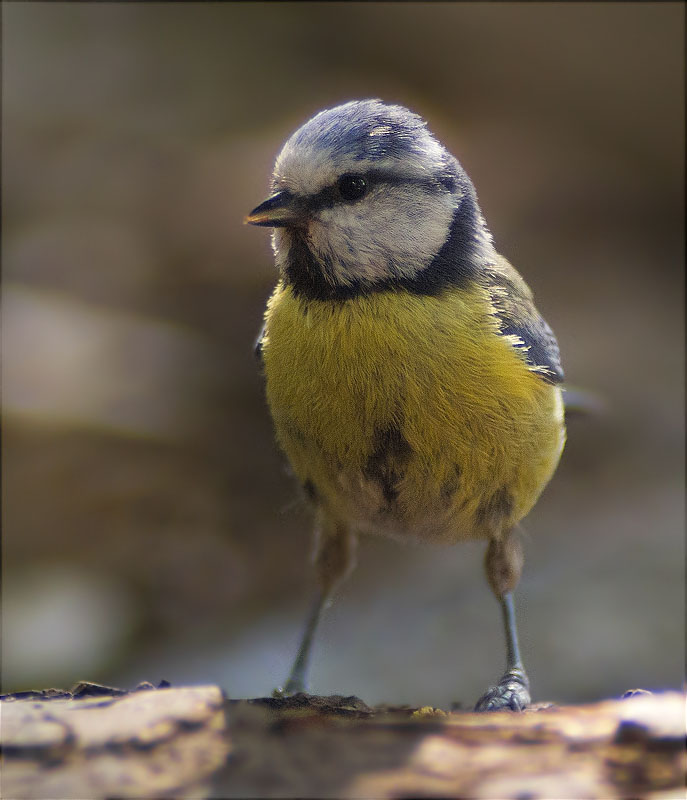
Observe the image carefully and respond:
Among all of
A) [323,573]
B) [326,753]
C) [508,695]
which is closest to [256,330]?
[323,573]

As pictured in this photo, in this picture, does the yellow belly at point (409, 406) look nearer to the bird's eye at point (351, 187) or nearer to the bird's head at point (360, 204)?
the bird's head at point (360, 204)

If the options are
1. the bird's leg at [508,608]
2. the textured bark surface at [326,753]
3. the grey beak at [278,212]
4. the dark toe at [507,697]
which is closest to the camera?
the textured bark surface at [326,753]

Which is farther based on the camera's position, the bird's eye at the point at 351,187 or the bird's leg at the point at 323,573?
the bird's leg at the point at 323,573

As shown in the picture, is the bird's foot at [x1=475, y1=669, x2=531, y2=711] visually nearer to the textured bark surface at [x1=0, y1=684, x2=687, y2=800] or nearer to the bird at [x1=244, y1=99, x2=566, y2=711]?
the bird at [x1=244, y1=99, x2=566, y2=711]

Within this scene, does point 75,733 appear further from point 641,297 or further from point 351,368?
point 641,297

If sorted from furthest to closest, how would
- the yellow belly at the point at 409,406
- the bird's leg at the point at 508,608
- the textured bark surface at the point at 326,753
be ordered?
the bird's leg at the point at 508,608 → the yellow belly at the point at 409,406 → the textured bark surface at the point at 326,753

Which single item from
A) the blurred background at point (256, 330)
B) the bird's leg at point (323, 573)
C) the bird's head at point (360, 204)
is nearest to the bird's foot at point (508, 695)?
the blurred background at point (256, 330)

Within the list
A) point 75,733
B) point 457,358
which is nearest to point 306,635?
point 457,358
